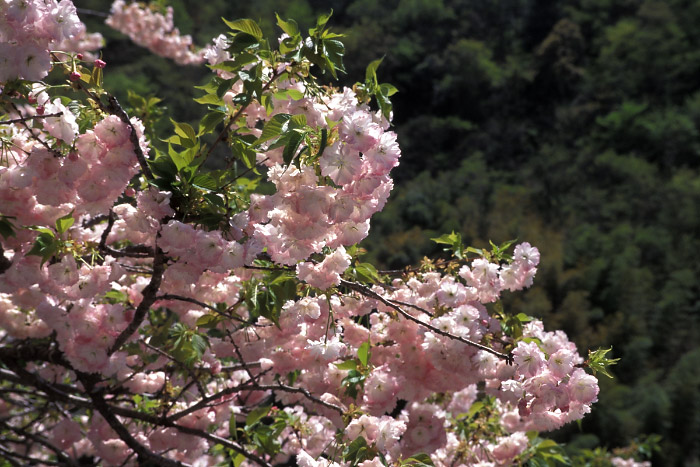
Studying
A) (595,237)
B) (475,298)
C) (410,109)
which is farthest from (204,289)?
(410,109)

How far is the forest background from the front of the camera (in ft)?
21.5

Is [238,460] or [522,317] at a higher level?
[522,317]

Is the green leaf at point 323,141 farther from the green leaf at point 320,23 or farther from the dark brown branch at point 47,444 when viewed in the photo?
the dark brown branch at point 47,444

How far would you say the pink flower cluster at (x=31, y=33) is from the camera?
102 centimetres

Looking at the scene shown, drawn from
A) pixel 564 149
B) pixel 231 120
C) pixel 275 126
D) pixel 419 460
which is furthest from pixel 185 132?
pixel 564 149

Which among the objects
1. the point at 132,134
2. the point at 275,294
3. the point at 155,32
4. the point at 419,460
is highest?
the point at 155,32

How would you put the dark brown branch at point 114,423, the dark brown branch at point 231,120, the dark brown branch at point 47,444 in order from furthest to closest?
the dark brown branch at point 47,444 < the dark brown branch at point 114,423 < the dark brown branch at point 231,120

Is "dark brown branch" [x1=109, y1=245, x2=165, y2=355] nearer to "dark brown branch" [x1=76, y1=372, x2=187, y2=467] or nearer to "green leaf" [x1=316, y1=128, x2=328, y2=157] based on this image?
"dark brown branch" [x1=76, y1=372, x2=187, y2=467]

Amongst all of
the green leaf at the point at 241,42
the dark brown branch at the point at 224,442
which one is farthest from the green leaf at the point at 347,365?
the green leaf at the point at 241,42

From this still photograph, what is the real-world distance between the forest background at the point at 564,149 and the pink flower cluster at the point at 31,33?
16.1 ft

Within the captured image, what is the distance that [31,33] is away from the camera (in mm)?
1036

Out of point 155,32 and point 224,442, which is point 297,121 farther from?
point 155,32

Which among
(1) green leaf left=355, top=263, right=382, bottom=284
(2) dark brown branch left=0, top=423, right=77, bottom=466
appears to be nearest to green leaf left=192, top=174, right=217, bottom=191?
(1) green leaf left=355, top=263, right=382, bottom=284

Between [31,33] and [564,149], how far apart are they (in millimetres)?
10534
